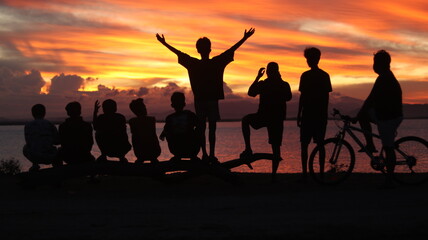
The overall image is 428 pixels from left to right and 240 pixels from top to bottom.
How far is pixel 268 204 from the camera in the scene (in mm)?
8422

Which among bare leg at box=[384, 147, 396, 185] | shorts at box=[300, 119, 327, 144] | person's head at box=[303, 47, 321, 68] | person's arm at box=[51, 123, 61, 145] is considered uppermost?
person's head at box=[303, 47, 321, 68]

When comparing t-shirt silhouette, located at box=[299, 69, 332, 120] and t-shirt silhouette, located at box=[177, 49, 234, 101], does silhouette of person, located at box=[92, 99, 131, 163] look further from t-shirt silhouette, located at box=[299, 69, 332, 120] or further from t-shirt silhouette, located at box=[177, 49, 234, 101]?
t-shirt silhouette, located at box=[299, 69, 332, 120]

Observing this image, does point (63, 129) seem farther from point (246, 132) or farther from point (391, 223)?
point (391, 223)

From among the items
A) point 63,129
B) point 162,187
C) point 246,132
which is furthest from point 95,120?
point 246,132

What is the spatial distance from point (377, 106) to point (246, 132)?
252 cm

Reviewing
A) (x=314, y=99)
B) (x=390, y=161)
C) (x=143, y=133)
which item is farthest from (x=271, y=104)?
(x=143, y=133)

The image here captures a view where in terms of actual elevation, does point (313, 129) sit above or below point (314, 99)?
below

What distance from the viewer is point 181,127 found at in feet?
34.4

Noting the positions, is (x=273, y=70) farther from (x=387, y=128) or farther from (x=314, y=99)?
(x=387, y=128)

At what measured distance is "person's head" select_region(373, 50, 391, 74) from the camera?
10.1m

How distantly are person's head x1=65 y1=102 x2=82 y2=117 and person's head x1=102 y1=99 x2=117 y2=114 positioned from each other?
1.67 ft

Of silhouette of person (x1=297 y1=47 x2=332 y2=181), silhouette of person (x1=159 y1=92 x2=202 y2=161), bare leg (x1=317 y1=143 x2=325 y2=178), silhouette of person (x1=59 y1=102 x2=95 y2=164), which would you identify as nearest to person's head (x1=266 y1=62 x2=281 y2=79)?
silhouette of person (x1=297 y1=47 x2=332 y2=181)

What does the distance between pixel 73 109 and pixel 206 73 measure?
9.04 feet

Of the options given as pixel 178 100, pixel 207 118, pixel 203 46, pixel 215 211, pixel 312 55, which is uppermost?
pixel 203 46
